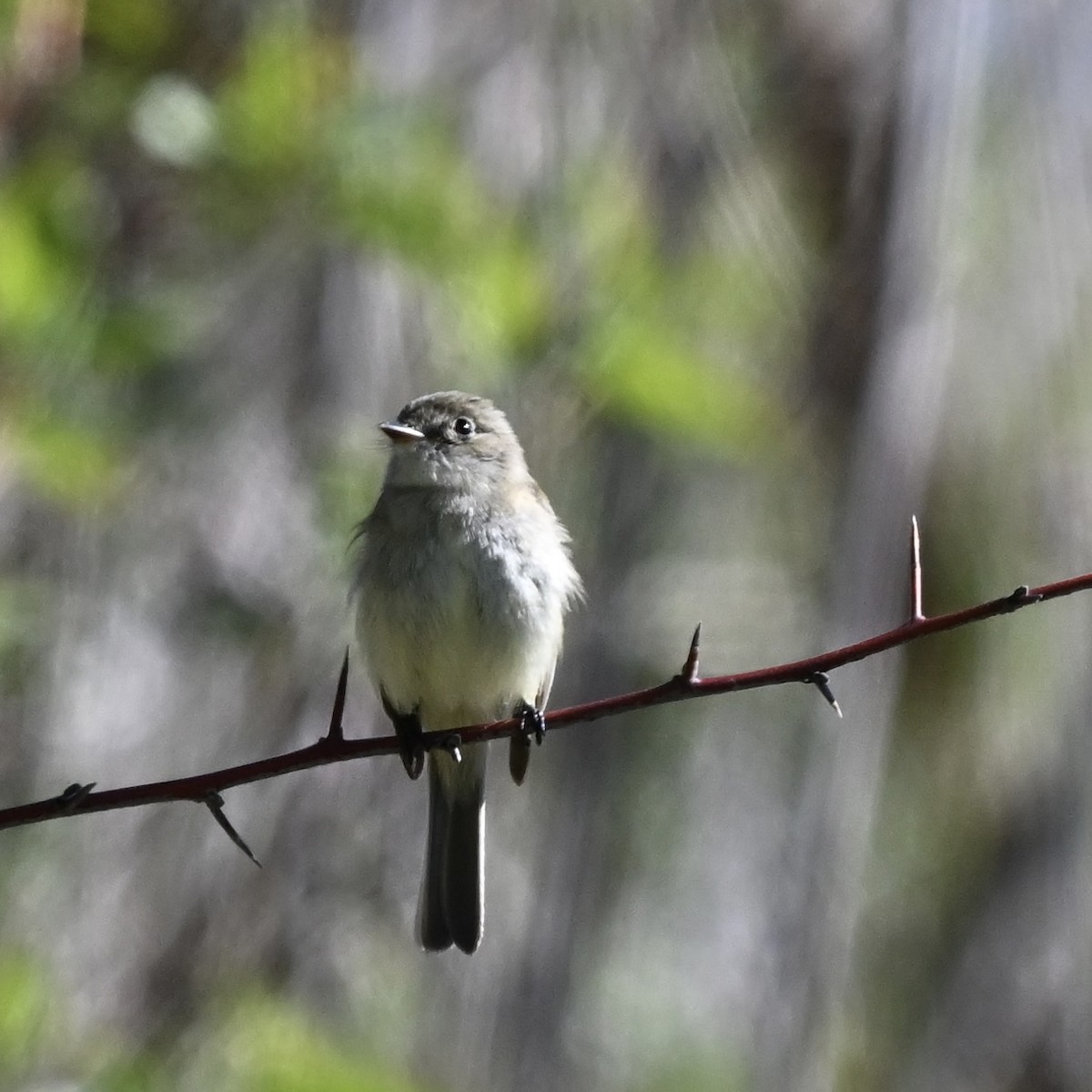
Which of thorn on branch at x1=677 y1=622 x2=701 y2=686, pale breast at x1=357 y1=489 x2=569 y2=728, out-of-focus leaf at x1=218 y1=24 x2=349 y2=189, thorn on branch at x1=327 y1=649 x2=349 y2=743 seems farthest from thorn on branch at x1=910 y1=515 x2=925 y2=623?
out-of-focus leaf at x1=218 y1=24 x2=349 y2=189

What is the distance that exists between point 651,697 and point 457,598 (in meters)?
1.64

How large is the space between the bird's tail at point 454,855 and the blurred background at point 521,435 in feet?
0.70

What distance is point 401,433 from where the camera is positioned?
154 inches

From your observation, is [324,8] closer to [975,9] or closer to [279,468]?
[279,468]

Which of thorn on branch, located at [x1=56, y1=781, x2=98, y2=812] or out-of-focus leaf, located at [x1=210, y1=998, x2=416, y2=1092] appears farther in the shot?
out-of-focus leaf, located at [x1=210, y1=998, x2=416, y2=1092]

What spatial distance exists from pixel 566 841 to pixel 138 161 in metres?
2.10

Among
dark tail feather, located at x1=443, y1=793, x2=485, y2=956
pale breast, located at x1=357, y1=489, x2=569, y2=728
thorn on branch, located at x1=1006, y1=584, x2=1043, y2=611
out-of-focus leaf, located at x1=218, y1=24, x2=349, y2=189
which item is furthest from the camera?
dark tail feather, located at x1=443, y1=793, x2=485, y2=956

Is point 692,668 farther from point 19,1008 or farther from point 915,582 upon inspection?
point 19,1008

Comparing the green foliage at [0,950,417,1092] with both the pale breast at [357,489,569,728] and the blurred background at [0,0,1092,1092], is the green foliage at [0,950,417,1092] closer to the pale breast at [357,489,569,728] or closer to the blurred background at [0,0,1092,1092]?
the blurred background at [0,0,1092,1092]

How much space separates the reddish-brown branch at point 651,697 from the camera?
6.29ft

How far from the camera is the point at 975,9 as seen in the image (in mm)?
4062

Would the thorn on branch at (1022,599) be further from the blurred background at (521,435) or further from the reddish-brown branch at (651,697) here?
the blurred background at (521,435)

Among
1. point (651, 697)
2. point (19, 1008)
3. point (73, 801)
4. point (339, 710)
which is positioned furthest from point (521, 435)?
point (73, 801)

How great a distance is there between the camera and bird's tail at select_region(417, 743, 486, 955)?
3.91 metres
